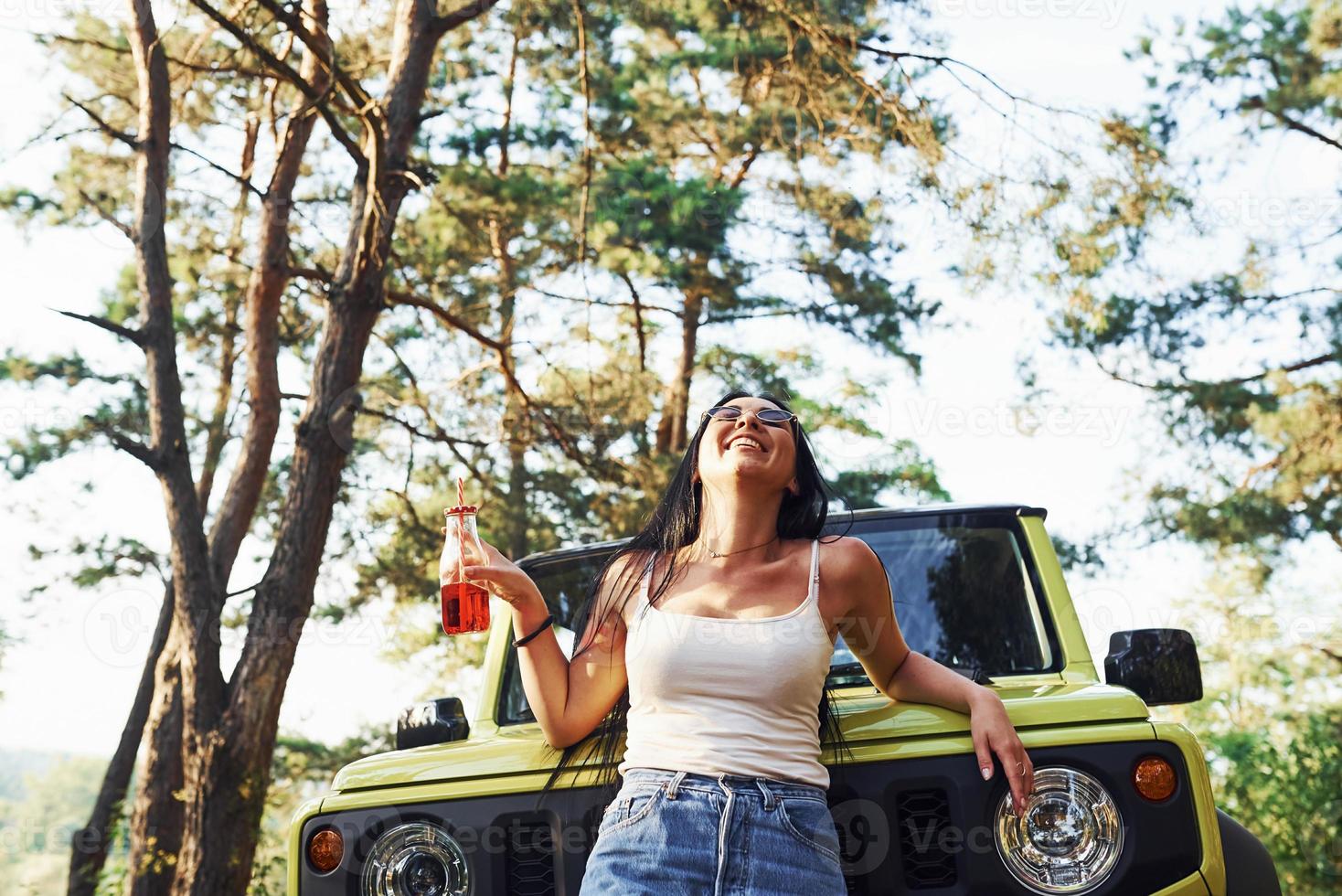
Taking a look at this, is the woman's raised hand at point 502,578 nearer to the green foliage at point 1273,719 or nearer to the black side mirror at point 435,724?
the black side mirror at point 435,724

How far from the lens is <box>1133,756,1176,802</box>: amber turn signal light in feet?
9.09

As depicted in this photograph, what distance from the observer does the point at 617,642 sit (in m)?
3.07

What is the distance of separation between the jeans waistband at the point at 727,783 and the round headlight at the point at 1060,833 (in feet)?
1.68

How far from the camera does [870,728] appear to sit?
9.64 ft

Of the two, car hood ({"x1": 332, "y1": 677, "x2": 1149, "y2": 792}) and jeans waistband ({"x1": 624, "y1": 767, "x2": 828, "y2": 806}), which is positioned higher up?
car hood ({"x1": 332, "y1": 677, "x2": 1149, "y2": 792})

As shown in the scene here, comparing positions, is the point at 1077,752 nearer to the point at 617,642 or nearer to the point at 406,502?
the point at 617,642

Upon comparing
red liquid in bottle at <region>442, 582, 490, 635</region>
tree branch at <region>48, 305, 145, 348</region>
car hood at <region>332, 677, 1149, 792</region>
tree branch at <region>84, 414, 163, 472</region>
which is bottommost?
car hood at <region>332, 677, 1149, 792</region>

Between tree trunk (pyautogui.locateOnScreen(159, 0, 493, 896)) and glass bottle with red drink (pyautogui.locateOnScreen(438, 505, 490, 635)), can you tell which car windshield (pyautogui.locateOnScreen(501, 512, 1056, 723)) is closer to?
glass bottle with red drink (pyautogui.locateOnScreen(438, 505, 490, 635))

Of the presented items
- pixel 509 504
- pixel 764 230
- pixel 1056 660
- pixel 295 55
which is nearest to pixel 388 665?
pixel 509 504

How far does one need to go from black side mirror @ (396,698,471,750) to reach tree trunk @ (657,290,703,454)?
1197cm

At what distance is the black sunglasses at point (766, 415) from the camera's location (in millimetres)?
3133

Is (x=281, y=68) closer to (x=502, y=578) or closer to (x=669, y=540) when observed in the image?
(x=669, y=540)

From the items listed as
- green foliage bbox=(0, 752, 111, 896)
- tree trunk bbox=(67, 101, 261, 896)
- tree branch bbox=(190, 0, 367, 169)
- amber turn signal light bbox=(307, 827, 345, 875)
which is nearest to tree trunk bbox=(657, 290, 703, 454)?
tree trunk bbox=(67, 101, 261, 896)

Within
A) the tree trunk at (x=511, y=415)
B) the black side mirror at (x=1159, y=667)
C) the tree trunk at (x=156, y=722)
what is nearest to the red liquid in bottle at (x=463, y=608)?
the black side mirror at (x=1159, y=667)
